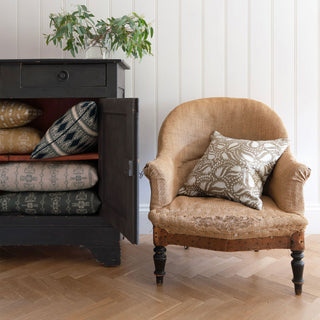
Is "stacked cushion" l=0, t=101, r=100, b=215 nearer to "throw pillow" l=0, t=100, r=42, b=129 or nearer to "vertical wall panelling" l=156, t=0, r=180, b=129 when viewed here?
"throw pillow" l=0, t=100, r=42, b=129

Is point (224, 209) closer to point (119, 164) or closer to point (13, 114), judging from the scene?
point (119, 164)

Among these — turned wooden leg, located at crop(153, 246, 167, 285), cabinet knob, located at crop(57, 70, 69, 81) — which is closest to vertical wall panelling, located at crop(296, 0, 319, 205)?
turned wooden leg, located at crop(153, 246, 167, 285)

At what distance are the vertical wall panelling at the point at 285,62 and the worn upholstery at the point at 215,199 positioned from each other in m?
0.42

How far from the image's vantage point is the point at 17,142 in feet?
6.95

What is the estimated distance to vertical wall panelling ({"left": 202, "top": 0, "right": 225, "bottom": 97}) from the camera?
8.41 feet

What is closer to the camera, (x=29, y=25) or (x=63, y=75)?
(x=63, y=75)

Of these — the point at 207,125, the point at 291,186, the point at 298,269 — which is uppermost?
the point at 207,125

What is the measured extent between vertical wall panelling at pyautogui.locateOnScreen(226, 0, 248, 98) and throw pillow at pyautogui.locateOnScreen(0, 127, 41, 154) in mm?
1322

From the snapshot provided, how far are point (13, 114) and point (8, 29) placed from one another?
835mm

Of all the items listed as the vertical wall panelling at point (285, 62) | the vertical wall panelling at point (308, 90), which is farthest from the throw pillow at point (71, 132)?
the vertical wall panelling at point (308, 90)

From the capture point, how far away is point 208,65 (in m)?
2.60

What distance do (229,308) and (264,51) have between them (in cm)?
172

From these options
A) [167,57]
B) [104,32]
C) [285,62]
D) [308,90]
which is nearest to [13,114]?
[104,32]

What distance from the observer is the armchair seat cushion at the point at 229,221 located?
1.68 m
